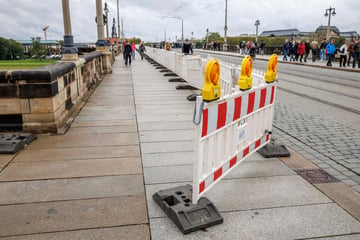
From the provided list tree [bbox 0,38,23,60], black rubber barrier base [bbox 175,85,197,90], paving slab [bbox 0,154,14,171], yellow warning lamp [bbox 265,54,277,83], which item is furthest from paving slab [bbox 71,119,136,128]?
tree [bbox 0,38,23,60]

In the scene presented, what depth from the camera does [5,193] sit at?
139 inches

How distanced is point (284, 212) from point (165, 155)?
2.01 metres

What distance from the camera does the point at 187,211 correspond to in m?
2.99

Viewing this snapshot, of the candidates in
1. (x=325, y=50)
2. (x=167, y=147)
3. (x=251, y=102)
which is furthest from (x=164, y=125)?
(x=325, y=50)

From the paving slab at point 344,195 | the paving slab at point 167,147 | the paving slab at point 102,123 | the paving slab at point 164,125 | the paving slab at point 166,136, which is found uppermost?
the paving slab at point 102,123

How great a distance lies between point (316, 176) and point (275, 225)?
1.38 m

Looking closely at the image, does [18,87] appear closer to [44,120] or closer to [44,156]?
[44,120]

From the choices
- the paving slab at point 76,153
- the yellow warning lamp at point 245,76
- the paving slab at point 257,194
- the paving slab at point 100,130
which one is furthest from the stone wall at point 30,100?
the yellow warning lamp at point 245,76

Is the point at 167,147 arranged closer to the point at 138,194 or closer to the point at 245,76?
the point at 138,194

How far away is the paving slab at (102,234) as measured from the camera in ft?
9.00

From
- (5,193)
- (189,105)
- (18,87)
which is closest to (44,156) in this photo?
(5,193)

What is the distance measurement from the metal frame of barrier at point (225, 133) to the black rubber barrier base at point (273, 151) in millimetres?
371

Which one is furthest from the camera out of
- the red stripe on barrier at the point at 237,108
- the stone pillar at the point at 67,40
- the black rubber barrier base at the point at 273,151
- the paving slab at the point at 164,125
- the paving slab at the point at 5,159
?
the stone pillar at the point at 67,40

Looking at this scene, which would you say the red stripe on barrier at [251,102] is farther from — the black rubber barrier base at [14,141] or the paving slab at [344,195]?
the black rubber barrier base at [14,141]
